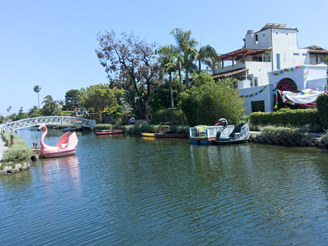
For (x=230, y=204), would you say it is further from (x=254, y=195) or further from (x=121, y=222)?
(x=121, y=222)

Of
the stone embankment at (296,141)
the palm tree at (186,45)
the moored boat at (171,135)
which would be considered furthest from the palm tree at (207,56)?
the stone embankment at (296,141)

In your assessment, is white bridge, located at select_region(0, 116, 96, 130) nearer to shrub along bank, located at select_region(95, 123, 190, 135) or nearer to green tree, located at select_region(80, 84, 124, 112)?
green tree, located at select_region(80, 84, 124, 112)

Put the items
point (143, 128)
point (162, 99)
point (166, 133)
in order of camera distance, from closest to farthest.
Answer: point (166, 133) → point (143, 128) → point (162, 99)

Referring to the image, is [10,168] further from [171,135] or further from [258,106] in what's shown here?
[258,106]

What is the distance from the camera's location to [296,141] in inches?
837

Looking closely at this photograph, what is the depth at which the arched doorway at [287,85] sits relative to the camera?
29375 millimetres

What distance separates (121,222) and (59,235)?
174 cm

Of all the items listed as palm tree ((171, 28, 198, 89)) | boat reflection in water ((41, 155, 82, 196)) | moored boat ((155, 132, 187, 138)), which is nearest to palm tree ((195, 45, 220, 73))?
palm tree ((171, 28, 198, 89))

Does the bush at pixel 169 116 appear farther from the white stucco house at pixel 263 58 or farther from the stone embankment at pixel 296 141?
the stone embankment at pixel 296 141

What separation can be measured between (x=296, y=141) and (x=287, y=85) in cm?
1048

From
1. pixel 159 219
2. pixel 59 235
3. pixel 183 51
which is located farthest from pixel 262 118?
pixel 59 235

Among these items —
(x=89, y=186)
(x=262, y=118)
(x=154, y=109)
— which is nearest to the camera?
(x=89, y=186)

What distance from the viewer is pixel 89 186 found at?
1291 centimetres

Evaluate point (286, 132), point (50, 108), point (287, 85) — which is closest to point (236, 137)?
point (286, 132)
